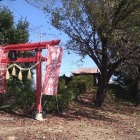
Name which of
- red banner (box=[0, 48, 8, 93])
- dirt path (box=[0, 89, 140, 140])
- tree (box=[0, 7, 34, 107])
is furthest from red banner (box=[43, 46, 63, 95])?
tree (box=[0, 7, 34, 107])

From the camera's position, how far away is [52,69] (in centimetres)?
1115

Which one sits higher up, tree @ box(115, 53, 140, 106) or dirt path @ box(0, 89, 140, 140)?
tree @ box(115, 53, 140, 106)

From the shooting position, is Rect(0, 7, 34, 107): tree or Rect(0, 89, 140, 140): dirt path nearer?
Rect(0, 89, 140, 140): dirt path

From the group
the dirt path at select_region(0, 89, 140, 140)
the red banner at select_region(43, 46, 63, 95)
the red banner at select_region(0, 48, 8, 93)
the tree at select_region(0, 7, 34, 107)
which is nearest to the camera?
the dirt path at select_region(0, 89, 140, 140)

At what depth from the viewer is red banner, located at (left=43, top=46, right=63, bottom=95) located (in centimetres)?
1109

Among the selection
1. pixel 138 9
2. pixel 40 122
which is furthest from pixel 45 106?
pixel 138 9

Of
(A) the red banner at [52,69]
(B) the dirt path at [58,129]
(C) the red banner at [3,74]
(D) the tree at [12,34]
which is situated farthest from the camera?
(D) the tree at [12,34]

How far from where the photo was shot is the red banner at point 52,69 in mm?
11094

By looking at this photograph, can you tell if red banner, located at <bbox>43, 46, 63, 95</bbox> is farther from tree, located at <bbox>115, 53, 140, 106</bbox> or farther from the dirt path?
tree, located at <bbox>115, 53, 140, 106</bbox>

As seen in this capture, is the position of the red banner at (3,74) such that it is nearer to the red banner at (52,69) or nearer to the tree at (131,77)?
the red banner at (52,69)

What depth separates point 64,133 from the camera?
28.3 ft

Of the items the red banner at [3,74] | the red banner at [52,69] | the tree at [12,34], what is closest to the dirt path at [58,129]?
the red banner at [3,74]

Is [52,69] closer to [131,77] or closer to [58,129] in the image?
[58,129]

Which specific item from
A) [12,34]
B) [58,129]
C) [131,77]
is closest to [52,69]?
[58,129]
